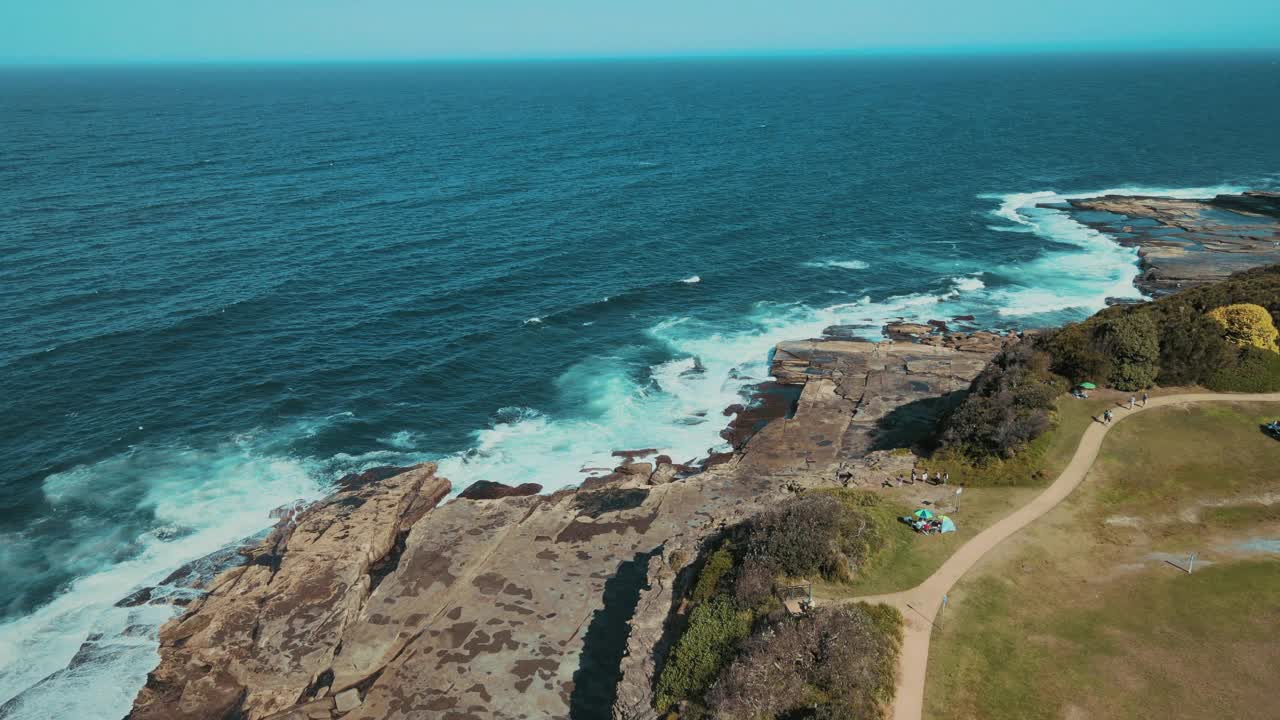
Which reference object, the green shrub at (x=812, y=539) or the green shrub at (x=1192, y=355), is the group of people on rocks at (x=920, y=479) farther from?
the green shrub at (x=1192, y=355)

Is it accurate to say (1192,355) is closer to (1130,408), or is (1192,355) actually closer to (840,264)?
(1130,408)

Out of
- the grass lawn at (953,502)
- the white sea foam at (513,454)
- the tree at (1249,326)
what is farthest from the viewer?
the tree at (1249,326)

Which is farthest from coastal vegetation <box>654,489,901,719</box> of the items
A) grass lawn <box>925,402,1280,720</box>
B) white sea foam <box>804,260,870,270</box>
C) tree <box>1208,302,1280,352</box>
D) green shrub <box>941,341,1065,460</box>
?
white sea foam <box>804,260,870,270</box>

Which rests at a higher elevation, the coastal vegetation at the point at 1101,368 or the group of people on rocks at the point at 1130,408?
the coastal vegetation at the point at 1101,368

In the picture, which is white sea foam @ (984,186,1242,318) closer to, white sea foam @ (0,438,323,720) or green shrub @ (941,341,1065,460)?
green shrub @ (941,341,1065,460)

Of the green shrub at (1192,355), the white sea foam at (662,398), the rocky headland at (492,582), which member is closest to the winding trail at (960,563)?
the green shrub at (1192,355)

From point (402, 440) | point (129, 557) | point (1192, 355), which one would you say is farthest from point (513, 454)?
point (1192, 355)
